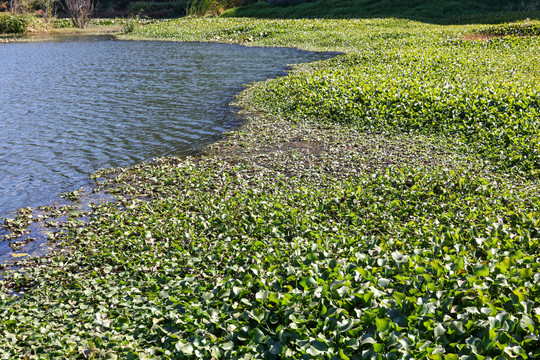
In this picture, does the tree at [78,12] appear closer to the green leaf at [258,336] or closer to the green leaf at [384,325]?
the green leaf at [258,336]

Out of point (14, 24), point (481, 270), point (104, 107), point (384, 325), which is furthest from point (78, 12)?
point (384, 325)

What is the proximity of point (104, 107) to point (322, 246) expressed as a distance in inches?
539

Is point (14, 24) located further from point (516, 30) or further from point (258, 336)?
point (258, 336)

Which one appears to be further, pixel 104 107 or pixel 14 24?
pixel 14 24

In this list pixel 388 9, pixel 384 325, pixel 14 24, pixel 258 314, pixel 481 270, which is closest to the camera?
pixel 384 325

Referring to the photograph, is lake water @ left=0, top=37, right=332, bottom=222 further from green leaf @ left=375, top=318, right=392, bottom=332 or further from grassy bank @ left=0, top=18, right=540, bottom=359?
green leaf @ left=375, top=318, right=392, bottom=332

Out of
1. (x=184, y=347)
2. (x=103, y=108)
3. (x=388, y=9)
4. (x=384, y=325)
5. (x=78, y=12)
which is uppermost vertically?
(x=78, y=12)

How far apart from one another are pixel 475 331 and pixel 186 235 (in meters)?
4.53

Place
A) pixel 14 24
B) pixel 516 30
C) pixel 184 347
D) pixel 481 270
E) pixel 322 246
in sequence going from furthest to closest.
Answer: pixel 14 24 → pixel 516 30 → pixel 322 246 → pixel 481 270 → pixel 184 347

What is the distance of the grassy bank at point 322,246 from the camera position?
4438 millimetres

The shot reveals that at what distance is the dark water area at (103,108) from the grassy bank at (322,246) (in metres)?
1.38

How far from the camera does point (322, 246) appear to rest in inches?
249

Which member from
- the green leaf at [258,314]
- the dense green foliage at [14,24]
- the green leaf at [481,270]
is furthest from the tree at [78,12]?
the green leaf at [481,270]

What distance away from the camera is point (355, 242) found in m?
6.64
